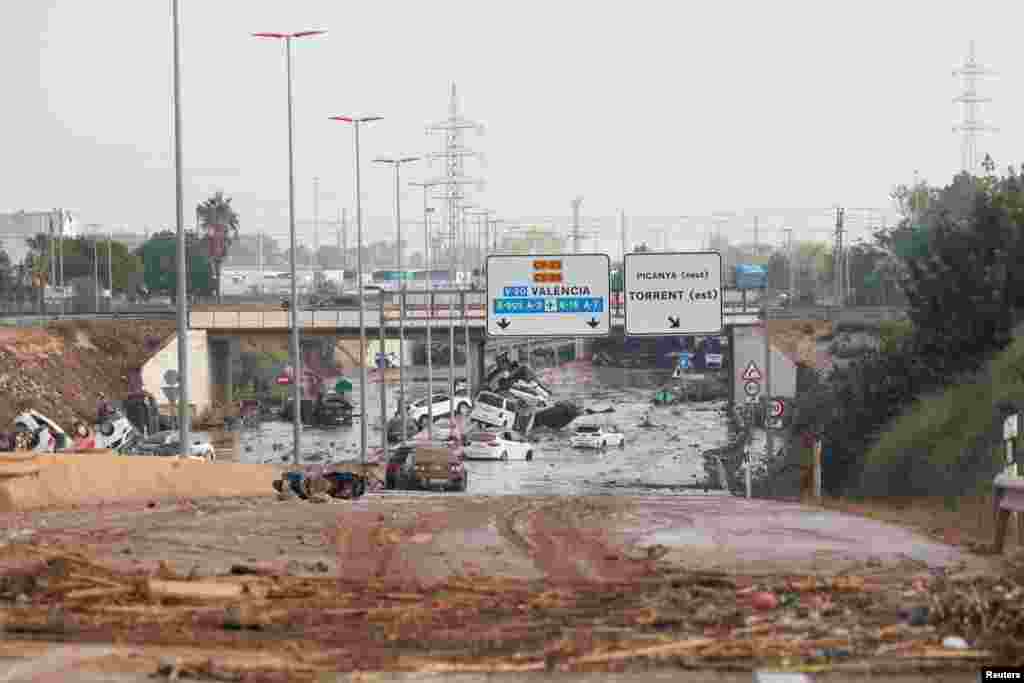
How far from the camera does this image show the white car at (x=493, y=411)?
277 ft

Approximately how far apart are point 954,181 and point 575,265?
2347 inches

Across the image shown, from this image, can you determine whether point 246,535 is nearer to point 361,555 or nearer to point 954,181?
point 361,555

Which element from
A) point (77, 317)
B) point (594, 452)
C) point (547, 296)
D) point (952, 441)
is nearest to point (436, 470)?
point (547, 296)

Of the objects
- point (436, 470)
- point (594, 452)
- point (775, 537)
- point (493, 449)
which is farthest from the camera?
point (594, 452)

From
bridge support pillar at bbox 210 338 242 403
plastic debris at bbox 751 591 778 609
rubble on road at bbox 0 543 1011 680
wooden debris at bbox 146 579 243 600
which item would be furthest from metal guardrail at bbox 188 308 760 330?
plastic debris at bbox 751 591 778 609

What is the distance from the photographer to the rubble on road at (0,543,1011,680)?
10.5m

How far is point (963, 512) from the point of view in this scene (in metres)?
24.3

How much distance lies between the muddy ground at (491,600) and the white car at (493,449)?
169 feet

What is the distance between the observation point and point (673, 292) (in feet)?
151

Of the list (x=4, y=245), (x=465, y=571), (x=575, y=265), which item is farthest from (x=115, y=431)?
(x=4, y=245)

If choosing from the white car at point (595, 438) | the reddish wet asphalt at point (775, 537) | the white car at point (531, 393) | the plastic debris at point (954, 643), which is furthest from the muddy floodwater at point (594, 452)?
the plastic debris at point (954, 643)

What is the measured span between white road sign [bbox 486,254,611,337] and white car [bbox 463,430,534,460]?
80.7 ft

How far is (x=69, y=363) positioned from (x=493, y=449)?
1079 inches

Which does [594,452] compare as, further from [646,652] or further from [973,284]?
[646,652]
